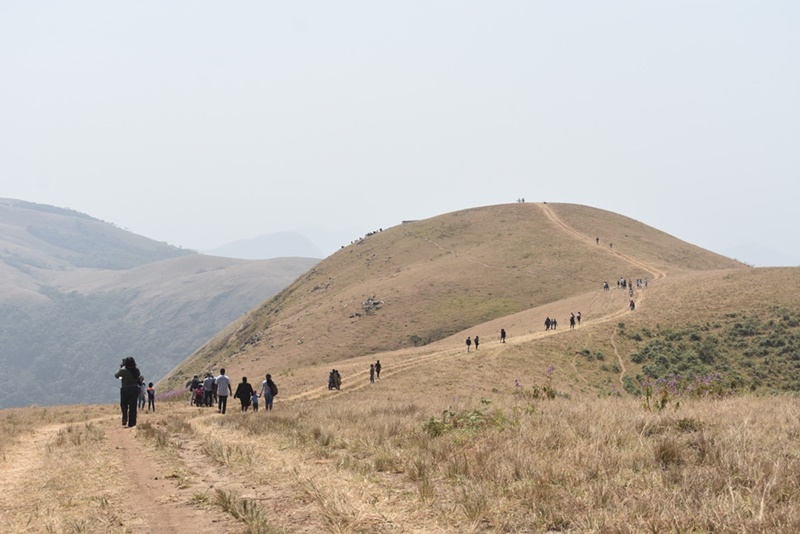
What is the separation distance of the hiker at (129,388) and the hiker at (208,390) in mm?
8843

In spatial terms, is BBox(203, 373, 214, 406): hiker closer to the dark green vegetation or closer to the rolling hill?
the rolling hill

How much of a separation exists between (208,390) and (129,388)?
10152mm

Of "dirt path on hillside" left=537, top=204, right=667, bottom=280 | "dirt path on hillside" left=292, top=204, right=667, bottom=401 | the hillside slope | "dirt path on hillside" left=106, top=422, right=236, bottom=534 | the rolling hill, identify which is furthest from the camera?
"dirt path on hillside" left=537, top=204, right=667, bottom=280

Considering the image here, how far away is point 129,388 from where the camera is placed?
18.5 m

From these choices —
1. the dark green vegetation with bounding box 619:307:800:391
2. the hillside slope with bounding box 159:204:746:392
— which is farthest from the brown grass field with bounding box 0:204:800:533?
the hillside slope with bounding box 159:204:746:392

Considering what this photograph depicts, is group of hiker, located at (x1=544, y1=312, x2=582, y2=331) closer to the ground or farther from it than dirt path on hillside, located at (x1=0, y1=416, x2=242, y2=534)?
farther from it

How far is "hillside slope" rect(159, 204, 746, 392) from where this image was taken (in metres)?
75.6

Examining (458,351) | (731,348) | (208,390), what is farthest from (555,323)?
(208,390)

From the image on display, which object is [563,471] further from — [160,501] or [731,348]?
[731,348]

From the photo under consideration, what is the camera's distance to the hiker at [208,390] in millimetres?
28266

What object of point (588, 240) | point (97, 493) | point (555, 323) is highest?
point (588, 240)

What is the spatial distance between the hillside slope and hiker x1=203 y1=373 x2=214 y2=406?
121 ft

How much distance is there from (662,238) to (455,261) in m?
43.7

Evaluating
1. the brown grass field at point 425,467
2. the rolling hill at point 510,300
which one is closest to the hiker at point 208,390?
the brown grass field at point 425,467
